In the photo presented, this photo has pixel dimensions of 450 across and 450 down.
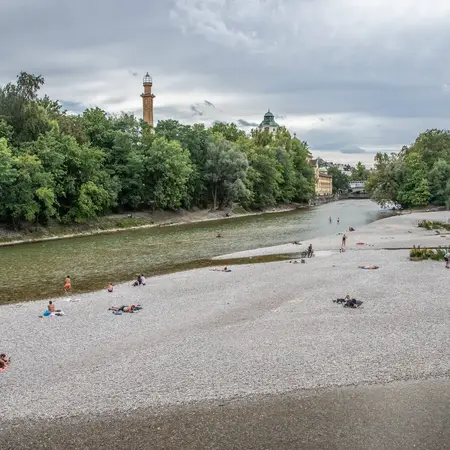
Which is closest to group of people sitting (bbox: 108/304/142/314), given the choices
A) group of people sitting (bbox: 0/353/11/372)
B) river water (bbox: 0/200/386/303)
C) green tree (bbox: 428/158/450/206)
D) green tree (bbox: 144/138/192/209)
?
river water (bbox: 0/200/386/303)

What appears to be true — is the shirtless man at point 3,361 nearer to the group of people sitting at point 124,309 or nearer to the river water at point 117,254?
the group of people sitting at point 124,309

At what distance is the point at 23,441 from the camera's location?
11727 mm

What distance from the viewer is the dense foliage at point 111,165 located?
54.3 m

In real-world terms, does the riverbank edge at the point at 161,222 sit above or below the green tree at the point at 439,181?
below

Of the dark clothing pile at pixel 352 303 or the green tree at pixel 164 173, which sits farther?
the green tree at pixel 164 173

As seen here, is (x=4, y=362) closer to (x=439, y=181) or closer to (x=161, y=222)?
(x=161, y=222)

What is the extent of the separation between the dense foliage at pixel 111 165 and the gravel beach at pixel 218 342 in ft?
99.5

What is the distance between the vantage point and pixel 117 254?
43.1 meters

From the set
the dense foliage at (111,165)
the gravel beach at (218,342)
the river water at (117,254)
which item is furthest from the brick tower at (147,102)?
the gravel beach at (218,342)

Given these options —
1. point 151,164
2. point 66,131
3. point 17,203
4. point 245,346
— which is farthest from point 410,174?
point 245,346

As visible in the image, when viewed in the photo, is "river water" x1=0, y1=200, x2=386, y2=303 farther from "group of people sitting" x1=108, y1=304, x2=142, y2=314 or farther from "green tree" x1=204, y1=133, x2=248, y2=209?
"green tree" x1=204, y1=133, x2=248, y2=209

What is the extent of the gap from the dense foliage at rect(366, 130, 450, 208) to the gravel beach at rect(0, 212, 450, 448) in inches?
2788

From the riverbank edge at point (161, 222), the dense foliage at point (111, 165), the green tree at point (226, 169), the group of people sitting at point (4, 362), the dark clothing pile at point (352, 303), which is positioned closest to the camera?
the group of people sitting at point (4, 362)

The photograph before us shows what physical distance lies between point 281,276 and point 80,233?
35.3m
